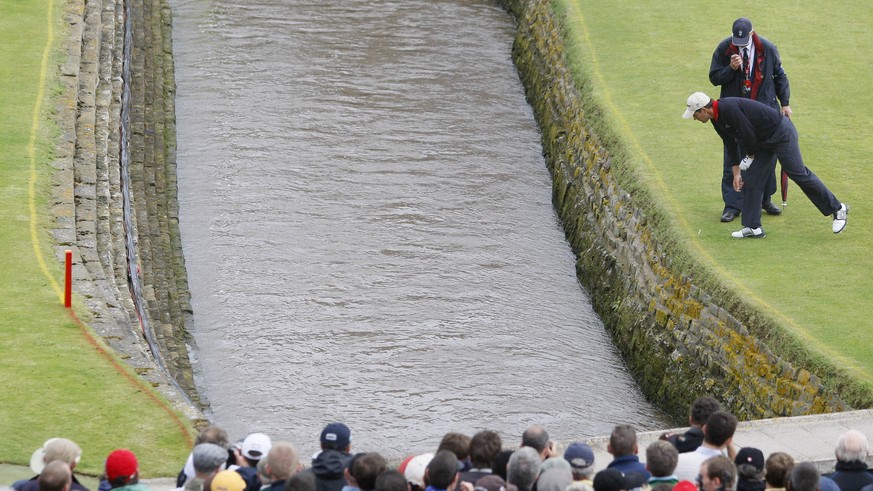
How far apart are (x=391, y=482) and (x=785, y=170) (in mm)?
9305

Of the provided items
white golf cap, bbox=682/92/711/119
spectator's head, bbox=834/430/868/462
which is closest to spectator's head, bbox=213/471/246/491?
spectator's head, bbox=834/430/868/462

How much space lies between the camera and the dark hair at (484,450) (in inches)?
368

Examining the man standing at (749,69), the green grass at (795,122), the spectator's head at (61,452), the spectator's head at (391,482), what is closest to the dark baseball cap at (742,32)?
the man standing at (749,69)

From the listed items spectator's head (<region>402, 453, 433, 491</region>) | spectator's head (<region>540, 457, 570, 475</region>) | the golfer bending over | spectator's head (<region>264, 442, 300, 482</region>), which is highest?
the golfer bending over

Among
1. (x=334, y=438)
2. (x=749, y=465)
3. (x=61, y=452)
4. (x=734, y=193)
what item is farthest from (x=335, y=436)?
(x=734, y=193)

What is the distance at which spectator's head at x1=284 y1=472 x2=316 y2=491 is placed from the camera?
8750 millimetres

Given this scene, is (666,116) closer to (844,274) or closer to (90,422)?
(844,274)

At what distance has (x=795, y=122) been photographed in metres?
21.9

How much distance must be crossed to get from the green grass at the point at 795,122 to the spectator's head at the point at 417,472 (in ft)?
19.9

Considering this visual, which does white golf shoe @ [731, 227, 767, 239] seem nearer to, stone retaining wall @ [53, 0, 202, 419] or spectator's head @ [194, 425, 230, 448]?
stone retaining wall @ [53, 0, 202, 419]

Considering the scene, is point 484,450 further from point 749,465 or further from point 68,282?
point 68,282

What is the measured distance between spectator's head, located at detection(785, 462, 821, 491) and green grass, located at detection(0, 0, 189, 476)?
5.54 m

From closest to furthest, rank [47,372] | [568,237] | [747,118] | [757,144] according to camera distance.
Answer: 1. [47,372]
2. [747,118]
3. [757,144]
4. [568,237]

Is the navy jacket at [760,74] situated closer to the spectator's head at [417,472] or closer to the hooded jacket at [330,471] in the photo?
the spectator's head at [417,472]
